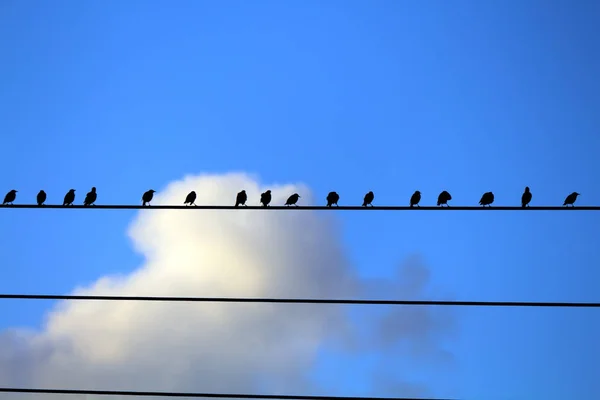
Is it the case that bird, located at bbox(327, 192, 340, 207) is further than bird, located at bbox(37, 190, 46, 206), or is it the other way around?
bird, located at bbox(37, 190, 46, 206)

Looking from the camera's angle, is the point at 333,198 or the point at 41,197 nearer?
the point at 333,198

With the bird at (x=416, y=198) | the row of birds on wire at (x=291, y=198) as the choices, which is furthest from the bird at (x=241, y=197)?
the bird at (x=416, y=198)

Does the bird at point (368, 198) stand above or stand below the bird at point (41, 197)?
below

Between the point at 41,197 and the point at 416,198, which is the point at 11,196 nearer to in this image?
the point at 41,197

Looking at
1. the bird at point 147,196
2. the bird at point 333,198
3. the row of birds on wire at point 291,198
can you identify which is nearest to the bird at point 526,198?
the row of birds on wire at point 291,198

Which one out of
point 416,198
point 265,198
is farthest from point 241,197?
point 416,198

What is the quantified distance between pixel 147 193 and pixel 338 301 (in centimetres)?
1389

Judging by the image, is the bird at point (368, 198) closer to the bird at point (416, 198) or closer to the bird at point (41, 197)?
the bird at point (416, 198)

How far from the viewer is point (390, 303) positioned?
13750 millimetres

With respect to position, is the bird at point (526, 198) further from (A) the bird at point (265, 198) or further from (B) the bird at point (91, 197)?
(B) the bird at point (91, 197)

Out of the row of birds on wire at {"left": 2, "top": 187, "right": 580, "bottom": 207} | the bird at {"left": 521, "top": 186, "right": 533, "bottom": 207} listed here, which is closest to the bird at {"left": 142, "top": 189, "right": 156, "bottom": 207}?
the row of birds on wire at {"left": 2, "top": 187, "right": 580, "bottom": 207}

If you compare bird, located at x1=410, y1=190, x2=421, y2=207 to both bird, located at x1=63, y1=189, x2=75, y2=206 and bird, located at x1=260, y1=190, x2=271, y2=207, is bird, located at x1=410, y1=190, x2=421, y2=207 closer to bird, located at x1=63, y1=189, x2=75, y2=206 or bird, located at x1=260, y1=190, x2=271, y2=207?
bird, located at x1=260, y1=190, x2=271, y2=207

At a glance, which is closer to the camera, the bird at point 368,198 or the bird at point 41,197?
the bird at point 368,198

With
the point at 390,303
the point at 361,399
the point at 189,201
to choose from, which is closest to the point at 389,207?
the point at 390,303
